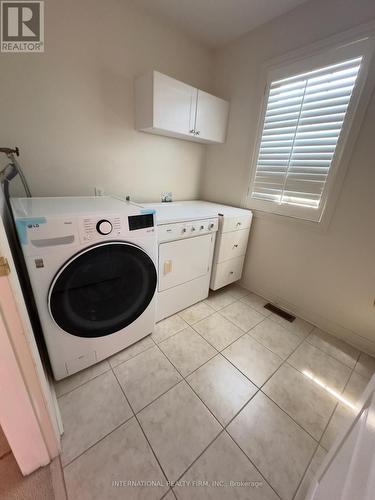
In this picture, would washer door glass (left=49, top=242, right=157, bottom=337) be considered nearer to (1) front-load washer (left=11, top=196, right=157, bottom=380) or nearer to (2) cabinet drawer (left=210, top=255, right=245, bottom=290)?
(1) front-load washer (left=11, top=196, right=157, bottom=380)

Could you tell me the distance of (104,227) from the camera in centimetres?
104

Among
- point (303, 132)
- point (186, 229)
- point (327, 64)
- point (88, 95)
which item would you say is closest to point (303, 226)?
point (303, 132)

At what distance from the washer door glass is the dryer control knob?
7 cm

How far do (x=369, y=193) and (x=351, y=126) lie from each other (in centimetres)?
48

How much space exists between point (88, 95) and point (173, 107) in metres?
0.64

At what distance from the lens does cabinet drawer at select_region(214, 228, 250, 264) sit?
187 cm

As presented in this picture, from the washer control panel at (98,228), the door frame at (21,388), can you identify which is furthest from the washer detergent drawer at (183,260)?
the door frame at (21,388)

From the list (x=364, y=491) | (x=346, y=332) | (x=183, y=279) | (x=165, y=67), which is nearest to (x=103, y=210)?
(x=183, y=279)

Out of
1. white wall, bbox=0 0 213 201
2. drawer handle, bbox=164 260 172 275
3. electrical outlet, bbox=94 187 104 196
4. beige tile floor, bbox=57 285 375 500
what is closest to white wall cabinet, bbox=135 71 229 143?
white wall, bbox=0 0 213 201

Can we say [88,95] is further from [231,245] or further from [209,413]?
[209,413]

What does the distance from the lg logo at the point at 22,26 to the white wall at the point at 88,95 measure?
4cm

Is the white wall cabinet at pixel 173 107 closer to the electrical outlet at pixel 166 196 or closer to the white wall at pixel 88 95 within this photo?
the white wall at pixel 88 95

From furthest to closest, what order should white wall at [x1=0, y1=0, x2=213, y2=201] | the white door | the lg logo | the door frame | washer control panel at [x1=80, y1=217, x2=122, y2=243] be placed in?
white wall at [x1=0, y1=0, x2=213, y2=201]
the lg logo
washer control panel at [x1=80, y1=217, x2=122, y2=243]
the door frame
the white door

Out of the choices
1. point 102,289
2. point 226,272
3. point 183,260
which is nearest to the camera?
point 102,289
